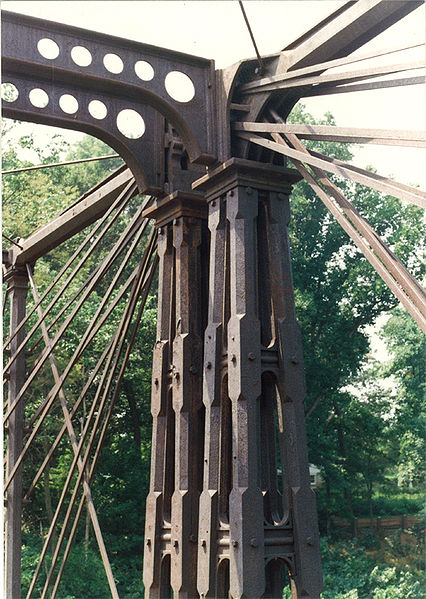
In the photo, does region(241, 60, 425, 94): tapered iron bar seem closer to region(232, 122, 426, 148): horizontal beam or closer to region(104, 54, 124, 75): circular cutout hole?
region(232, 122, 426, 148): horizontal beam

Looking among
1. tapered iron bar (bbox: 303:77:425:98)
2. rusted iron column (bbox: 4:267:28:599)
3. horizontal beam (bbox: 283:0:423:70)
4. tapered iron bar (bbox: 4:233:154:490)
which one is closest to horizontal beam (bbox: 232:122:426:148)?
tapered iron bar (bbox: 303:77:425:98)

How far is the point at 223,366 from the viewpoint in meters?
4.60

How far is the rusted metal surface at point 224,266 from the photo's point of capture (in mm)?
4277

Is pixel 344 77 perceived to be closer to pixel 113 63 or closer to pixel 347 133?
pixel 347 133

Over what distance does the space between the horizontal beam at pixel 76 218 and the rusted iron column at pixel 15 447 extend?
0.35 metres

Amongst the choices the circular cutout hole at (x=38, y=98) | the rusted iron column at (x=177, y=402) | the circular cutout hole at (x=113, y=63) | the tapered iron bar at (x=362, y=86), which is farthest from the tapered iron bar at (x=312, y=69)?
the circular cutout hole at (x=38, y=98)

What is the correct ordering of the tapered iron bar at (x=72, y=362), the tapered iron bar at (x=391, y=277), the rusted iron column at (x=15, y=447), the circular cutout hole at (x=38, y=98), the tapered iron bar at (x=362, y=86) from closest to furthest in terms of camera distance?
the tapered iron bar at (x=391, y=277) → the tapered iron bar at (x=362, y=86) → the circular cutout hole at (x=38, y=98) → the tapered iron bar at (x=72, y=362) → the rusted iron column at (x=15, y=447)

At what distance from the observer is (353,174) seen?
4203mm

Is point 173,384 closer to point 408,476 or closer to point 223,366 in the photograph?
point 223,366

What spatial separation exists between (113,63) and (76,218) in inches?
92.8

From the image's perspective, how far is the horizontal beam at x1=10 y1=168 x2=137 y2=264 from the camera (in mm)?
6336

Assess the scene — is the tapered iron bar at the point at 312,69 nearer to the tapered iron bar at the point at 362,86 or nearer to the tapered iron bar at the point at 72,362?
the tapered iron bar at the point at 362,86

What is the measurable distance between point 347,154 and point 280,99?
14.3 metres

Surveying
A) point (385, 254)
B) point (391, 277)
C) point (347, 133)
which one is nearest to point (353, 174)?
point (347, 133)
